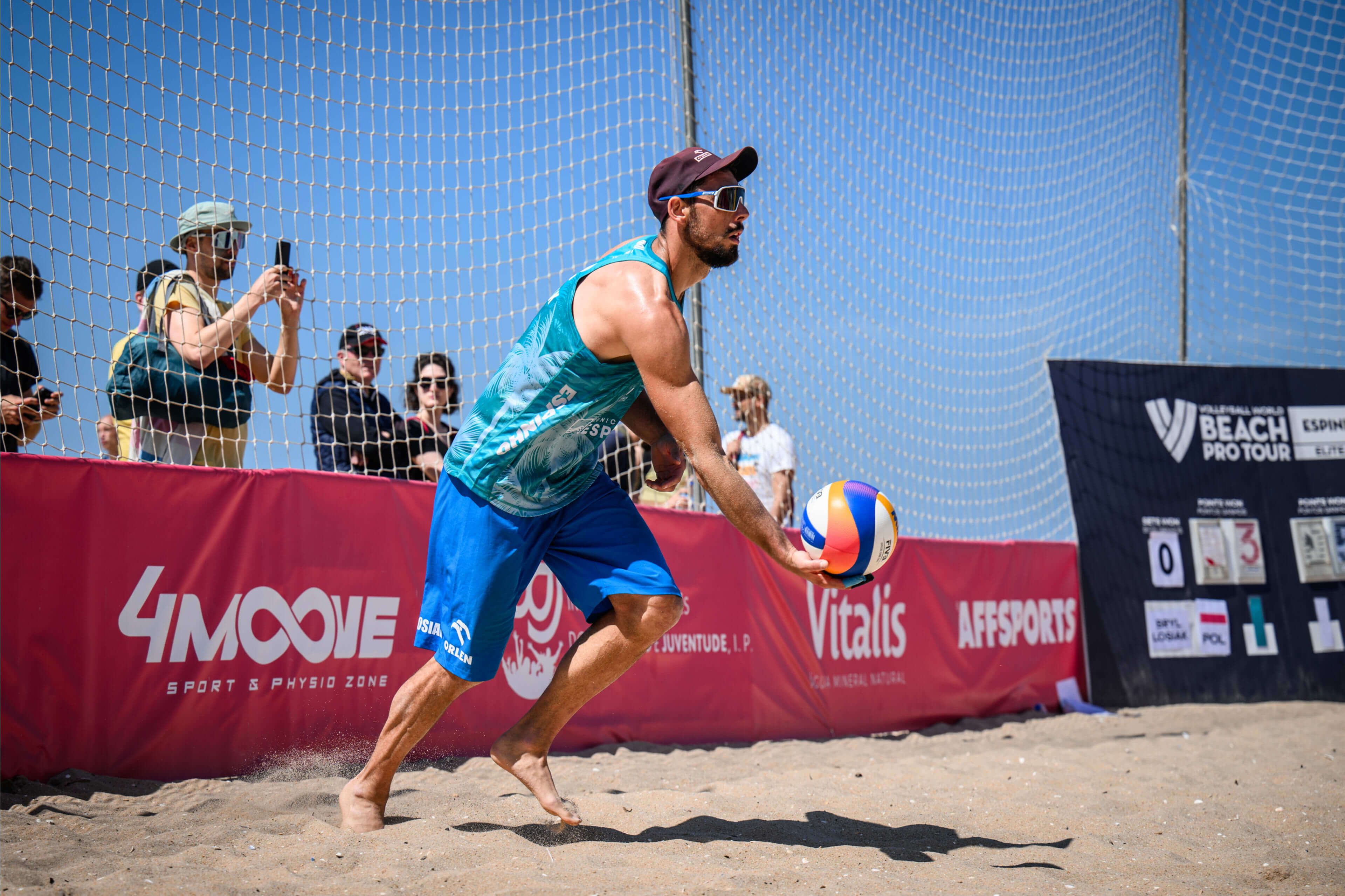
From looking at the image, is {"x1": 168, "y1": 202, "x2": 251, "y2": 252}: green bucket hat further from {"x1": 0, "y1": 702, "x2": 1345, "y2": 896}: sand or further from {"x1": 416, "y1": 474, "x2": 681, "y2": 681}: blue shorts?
{"x1": 0, "y1": 702, "x2": 1345, "y2": 896}: sand

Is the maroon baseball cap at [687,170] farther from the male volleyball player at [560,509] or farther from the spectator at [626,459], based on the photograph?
the spectator at [626,459]

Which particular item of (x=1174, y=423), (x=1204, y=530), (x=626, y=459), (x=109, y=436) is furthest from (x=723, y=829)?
(x=1174, y=423)

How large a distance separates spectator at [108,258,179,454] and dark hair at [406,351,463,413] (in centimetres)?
118

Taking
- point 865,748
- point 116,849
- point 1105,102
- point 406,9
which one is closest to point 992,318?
point 1105,102

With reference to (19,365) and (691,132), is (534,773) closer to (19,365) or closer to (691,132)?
(19,365)

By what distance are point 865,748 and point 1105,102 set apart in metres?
5.56

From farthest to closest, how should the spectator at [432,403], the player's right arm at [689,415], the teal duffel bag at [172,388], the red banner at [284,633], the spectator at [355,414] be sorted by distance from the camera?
1. the spectator at [432,403]
2. the spectator at [355,414]
3. the teal duffel bag at [172,388]
4. the red banner at [284,633]
5. the player's right arm at [689,415]

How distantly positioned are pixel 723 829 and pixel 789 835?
196mm

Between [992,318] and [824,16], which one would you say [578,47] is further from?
[992,318]

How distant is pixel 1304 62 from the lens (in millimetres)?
8180

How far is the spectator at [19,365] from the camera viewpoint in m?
3.58

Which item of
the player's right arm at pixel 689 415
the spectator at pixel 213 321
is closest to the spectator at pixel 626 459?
the spectator at pixel 213 321

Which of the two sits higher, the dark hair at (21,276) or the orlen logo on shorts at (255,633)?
the dark hair at (21,276)

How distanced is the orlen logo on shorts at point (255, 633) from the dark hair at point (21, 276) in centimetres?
116
